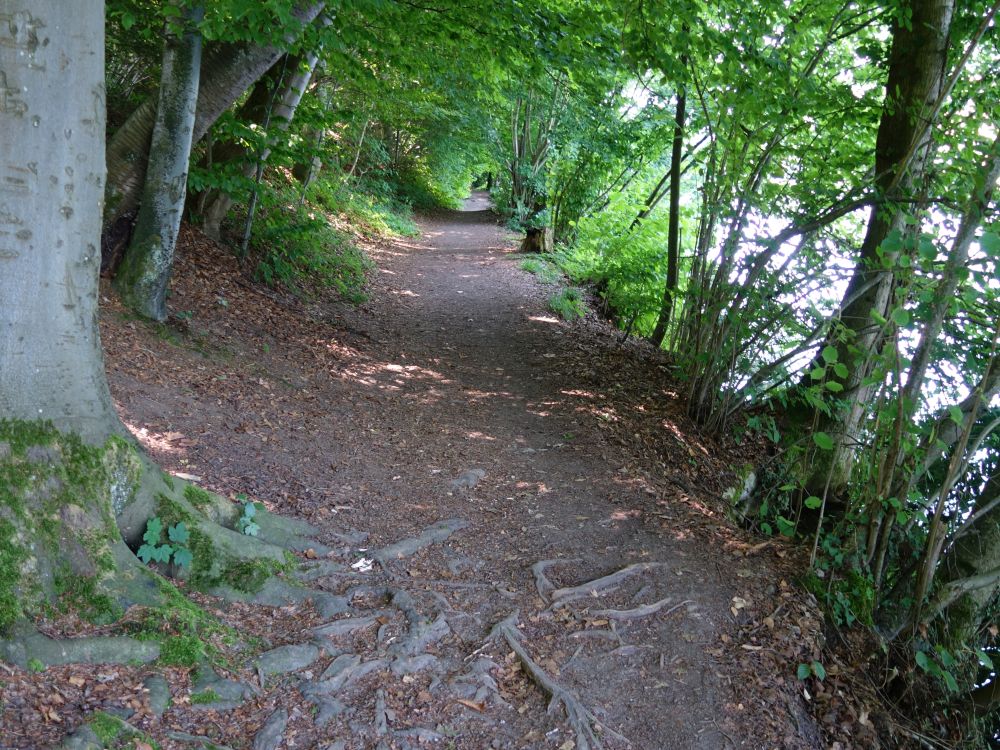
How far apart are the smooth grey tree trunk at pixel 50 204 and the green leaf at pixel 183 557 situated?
840mm

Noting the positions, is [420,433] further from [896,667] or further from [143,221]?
[896,667]

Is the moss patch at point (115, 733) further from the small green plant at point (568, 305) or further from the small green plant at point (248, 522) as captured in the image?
the small green plant at point (568, 305)

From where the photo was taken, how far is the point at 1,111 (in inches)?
117

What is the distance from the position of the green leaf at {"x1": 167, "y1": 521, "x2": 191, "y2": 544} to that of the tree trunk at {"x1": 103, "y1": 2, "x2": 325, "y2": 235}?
182 inches

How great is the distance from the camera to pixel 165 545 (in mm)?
3920

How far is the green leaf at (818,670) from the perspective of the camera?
4348 millimetres

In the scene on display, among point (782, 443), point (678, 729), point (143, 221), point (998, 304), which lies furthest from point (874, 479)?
point (143, 221)

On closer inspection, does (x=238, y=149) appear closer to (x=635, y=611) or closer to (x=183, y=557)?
(x=183, y=557)

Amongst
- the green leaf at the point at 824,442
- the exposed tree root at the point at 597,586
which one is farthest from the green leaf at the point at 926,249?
A: the exposed tree root at the point at 597,586

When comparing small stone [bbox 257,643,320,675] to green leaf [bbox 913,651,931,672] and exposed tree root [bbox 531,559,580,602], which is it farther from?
green leaf [bbox 913,651,931,672]

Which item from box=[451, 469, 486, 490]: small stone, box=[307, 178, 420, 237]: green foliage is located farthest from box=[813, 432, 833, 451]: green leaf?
box=[307, 178, 420, 237]: green foliage

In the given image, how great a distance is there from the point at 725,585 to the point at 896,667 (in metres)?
Answer: 1.19

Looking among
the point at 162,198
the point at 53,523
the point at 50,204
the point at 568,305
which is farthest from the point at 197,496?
the point at 568,305

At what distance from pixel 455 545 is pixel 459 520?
36 centimetres
